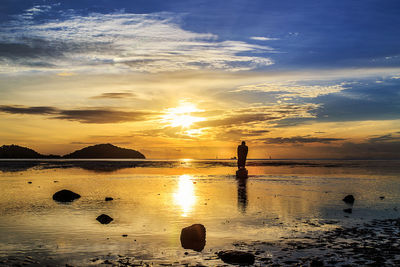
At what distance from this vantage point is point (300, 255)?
16.7 meters

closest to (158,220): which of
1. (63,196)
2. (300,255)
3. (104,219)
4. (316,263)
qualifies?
(104,219)

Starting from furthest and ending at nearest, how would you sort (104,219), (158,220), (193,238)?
1. (158,220)
2. (104,219)
3. (193,238)

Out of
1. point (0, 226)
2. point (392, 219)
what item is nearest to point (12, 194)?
point (0, 226)

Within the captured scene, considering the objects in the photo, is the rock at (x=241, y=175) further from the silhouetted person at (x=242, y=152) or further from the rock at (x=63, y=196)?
the rock at (x=63, y=196)

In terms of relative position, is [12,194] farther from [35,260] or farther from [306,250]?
[306,250]

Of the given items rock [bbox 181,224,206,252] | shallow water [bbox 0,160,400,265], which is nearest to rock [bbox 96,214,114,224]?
shallow water [bbox 0,160,400,265]

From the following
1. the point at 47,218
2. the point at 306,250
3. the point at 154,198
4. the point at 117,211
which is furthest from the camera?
the point at 154,198

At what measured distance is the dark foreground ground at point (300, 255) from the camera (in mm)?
15432

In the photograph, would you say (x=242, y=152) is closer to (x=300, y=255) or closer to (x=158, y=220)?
(x=158, y=220)

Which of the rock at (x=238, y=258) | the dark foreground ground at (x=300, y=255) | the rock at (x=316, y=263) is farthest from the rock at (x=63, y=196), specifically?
the rock at (x=316, y=263)

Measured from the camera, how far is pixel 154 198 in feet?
126

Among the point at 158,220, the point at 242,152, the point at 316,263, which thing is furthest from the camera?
the point at 242,152

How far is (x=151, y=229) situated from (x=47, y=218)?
8888 millimetres

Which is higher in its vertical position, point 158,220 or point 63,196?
point 63,196
